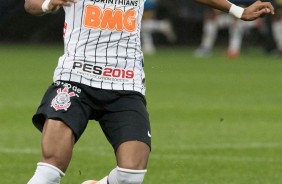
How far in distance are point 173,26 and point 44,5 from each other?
31.0 metres

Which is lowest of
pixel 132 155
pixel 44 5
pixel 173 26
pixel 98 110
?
pixel 173 26

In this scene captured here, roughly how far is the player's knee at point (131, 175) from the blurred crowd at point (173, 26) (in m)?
25.9

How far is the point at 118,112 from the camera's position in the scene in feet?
26.6

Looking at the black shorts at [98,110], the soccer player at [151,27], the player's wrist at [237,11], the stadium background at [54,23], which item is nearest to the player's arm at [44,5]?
the black shorts at [98,110]

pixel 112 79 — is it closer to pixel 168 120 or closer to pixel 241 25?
pixel 168 120

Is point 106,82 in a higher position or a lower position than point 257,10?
lower

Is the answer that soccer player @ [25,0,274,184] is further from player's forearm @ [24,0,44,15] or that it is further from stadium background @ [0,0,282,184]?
stadium background @ [0,0,282,184]

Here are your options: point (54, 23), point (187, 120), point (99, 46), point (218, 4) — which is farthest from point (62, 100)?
point (54, 23)

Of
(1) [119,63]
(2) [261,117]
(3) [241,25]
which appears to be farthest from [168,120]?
(3) [241,25]

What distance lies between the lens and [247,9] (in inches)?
336

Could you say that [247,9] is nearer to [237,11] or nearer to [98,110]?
[237,11]

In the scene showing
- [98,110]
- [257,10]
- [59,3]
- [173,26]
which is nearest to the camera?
[59,3]

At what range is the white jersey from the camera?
8.12 m

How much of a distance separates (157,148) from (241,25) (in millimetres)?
20494
